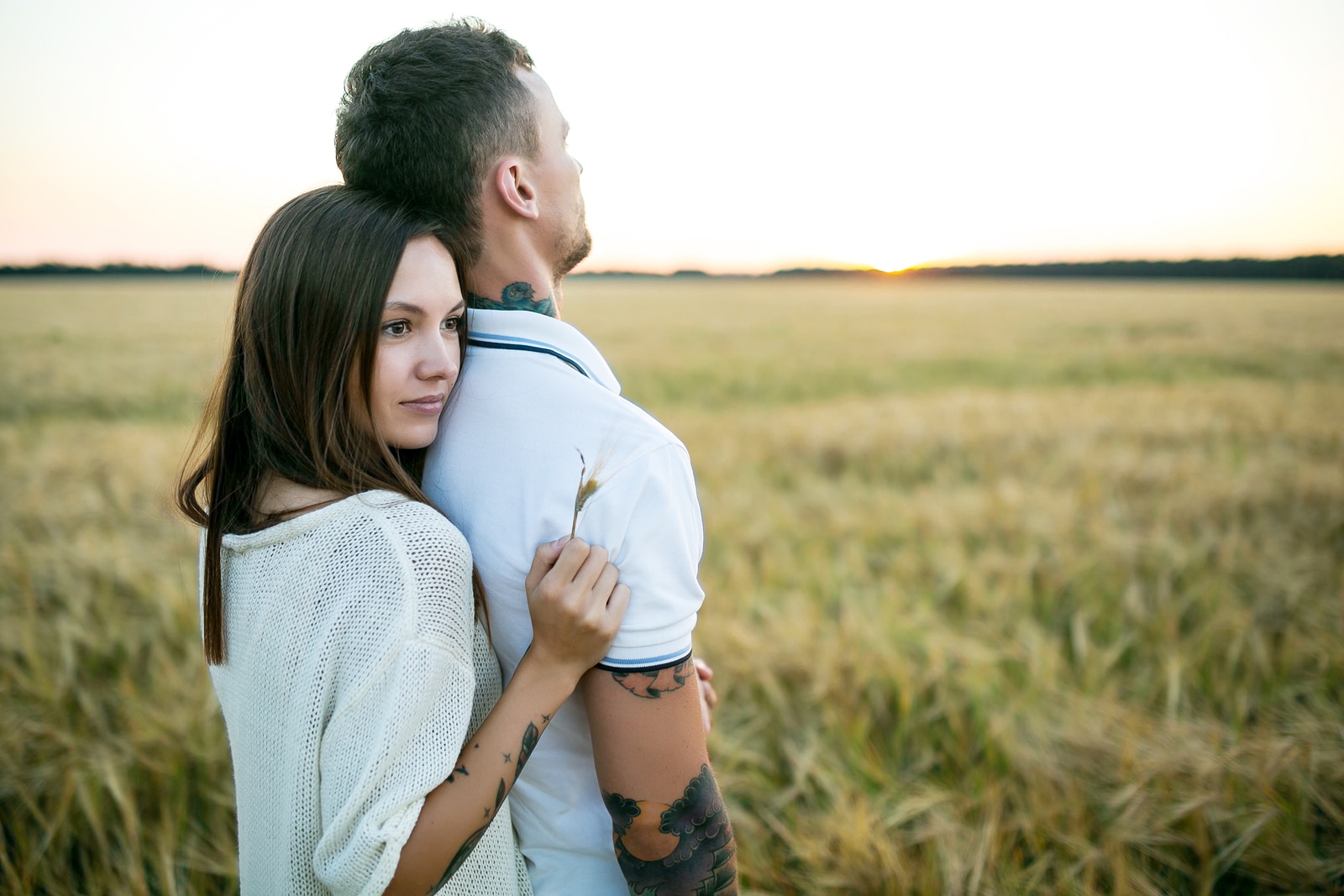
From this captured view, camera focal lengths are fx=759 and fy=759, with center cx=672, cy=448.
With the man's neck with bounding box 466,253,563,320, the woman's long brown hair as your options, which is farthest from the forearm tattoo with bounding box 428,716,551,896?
the man's neck with bounding box 466,253,563,320

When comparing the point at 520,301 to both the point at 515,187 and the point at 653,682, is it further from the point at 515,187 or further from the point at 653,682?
the point at 653,682

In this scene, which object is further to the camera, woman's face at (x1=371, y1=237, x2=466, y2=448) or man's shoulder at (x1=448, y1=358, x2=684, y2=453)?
woman's face at (x1=371, y1=237, x2=466, y2=448)

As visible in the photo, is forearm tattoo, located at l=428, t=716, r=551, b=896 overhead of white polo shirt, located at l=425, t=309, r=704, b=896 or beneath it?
beneath

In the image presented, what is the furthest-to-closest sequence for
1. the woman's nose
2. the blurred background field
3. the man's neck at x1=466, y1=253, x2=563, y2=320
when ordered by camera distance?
the blurred background field < the man's neck at x1=466, y1=253, x2=563, y2=320 < the woman's nose

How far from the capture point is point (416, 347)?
1235mm

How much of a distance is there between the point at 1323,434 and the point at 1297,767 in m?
5.69

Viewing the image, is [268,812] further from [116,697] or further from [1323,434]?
[1323,434]

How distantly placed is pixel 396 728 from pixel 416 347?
0.58 m

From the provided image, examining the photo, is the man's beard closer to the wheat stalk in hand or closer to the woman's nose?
the woman's nose

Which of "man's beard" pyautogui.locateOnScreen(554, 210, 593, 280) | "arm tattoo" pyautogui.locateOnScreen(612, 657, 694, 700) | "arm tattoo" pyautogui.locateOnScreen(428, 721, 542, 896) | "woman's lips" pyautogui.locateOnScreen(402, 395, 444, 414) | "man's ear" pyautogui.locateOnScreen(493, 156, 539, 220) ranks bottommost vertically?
"arm tattoo" pyautogui.locateOnScreen(428, 721, 542, 896)

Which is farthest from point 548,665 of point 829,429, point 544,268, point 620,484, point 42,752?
point 829,429

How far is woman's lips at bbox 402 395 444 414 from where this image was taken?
4.17ft

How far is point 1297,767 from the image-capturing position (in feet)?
7.56

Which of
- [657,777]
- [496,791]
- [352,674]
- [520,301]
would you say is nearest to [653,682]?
[657,777]
